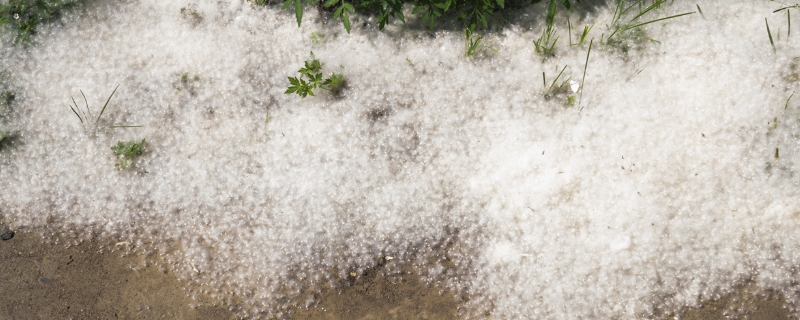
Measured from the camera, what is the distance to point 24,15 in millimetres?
2996

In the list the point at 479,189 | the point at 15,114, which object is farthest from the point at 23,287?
the point at 479,189

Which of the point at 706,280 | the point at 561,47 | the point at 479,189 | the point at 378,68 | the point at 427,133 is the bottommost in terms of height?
the point at 706,280

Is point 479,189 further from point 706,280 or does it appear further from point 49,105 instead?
point 49,105

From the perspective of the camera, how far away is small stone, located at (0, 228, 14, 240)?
9.50 ft

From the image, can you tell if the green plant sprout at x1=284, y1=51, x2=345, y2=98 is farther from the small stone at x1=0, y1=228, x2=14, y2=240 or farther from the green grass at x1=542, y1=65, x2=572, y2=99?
the small stone at x1=0, y1=228, x2=14, y2=240

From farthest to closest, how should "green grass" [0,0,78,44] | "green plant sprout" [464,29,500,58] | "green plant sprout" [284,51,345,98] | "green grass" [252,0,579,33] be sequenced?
1. "green grass" [0,0,78,44]
2. "green plant sprout" [464,29,500,58]
3. "green plant sprout" [284,51,345,98]
4. "green grass" [252,0,579,33]

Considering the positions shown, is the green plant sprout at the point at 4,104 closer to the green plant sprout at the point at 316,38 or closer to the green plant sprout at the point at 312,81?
the green plant sprout at the point at 312,81

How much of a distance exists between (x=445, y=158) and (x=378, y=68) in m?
0.59

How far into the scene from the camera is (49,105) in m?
2.96

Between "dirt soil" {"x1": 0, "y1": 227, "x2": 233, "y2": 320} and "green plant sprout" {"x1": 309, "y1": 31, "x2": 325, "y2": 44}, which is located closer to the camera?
"dirt soil" {"x1": 0, "y1": 227, "x2": 233, "y2": 320}

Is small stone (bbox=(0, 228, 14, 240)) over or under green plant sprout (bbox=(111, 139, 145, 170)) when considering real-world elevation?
under

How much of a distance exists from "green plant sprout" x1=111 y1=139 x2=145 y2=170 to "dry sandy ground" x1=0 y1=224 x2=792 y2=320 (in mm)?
423

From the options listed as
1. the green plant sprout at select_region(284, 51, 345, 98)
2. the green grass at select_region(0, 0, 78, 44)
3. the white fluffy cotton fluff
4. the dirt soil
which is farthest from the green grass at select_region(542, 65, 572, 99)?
the green grass at select_region(0, 0, 78, 44)

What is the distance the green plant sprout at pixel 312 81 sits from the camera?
275 cm
